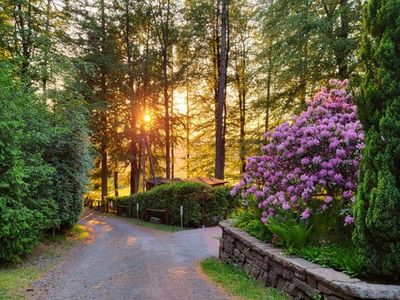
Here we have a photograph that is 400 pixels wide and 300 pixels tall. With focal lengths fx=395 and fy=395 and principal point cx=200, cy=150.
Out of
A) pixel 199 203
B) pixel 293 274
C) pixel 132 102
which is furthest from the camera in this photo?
pixel 132 102

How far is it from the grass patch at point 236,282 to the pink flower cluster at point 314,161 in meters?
1.06

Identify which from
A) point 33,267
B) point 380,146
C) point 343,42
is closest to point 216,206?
point 343,42

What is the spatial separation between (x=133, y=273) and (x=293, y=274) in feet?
11.3

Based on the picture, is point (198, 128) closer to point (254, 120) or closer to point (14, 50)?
point (254, 120)

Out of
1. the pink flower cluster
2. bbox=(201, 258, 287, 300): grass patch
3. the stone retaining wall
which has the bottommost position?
bbox=(201, 258, 287, 300): grass patch

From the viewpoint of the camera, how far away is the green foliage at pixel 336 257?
4.42 m

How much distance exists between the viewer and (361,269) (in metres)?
4.37

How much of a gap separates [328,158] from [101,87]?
76.7 feet

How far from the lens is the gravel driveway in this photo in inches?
239

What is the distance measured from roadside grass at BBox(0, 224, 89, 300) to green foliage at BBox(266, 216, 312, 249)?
4013 millimetres

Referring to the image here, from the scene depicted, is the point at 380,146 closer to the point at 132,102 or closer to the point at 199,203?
the point at 199,203

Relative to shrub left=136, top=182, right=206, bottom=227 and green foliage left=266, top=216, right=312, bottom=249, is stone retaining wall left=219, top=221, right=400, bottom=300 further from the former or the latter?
shrub left=136, top=182, right=206, bottom=227

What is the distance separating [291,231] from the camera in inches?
230

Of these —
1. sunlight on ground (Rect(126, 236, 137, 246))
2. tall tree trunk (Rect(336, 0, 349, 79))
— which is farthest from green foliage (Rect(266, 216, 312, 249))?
tall tree trunk (Rect(336, 0, 349, 79))
